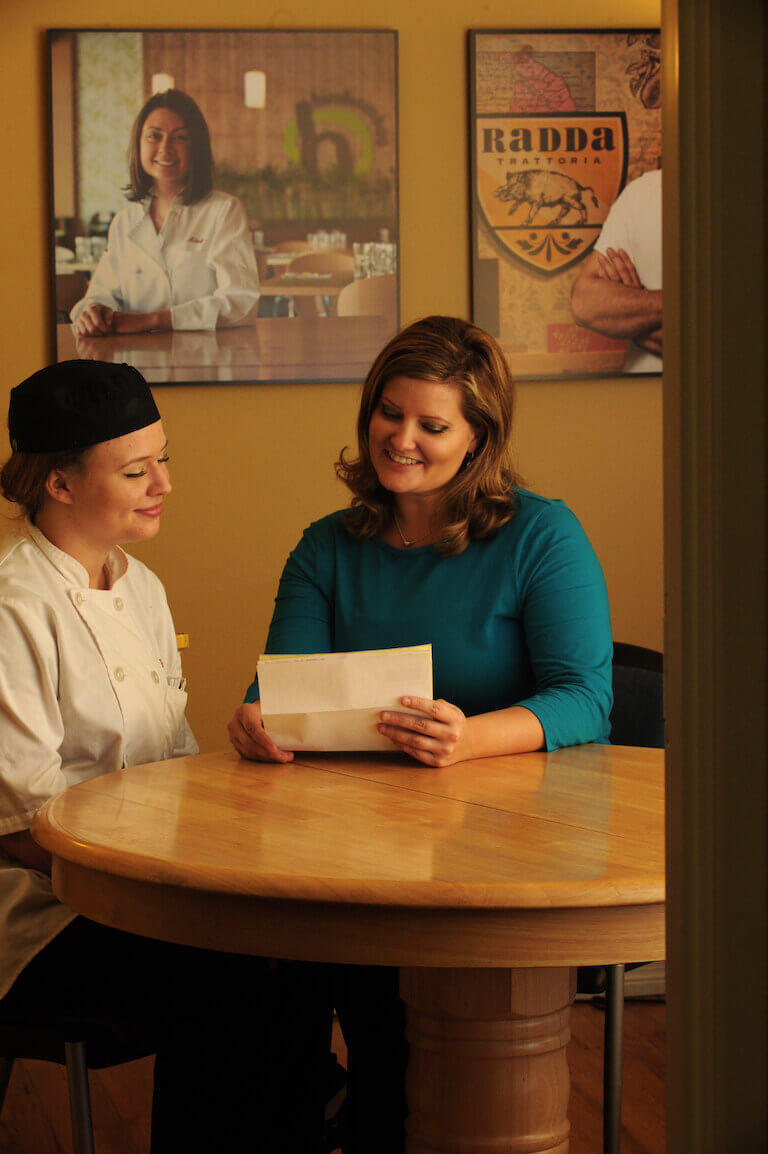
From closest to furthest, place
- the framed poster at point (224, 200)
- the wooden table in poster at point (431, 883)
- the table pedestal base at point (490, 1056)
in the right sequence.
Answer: the wooden table in poster at point (431, 883) < the table pedestal base at point (490, 1056) < the framed poster at point (224, 200)

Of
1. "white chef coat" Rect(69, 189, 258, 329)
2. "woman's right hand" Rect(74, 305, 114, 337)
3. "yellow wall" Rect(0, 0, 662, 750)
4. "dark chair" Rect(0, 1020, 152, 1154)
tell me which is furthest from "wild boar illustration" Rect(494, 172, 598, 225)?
"dark chair" Rect(0, 1020, 152, 1154)

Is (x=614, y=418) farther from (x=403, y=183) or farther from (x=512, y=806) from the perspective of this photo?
(x=512, y=806)

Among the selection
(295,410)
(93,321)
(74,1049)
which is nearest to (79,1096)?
(74,1049)

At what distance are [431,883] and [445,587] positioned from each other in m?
0.94

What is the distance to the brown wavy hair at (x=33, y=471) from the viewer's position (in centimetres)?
187

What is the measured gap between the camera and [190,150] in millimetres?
3295

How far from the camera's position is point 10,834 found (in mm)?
1672

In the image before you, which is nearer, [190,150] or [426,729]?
[426,729]

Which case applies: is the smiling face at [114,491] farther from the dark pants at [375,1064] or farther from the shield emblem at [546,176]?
the shield emblem at [546,176]

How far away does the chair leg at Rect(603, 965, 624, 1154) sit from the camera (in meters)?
1.94

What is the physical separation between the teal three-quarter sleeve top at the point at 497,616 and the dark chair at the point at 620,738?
172 mm

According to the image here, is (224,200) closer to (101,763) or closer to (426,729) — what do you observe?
(101,763)

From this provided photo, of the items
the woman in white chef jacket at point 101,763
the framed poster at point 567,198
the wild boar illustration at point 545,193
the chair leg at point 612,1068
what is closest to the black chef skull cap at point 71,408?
the woman in white chef jacket at point 101,763

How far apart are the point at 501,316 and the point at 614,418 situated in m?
0.44
